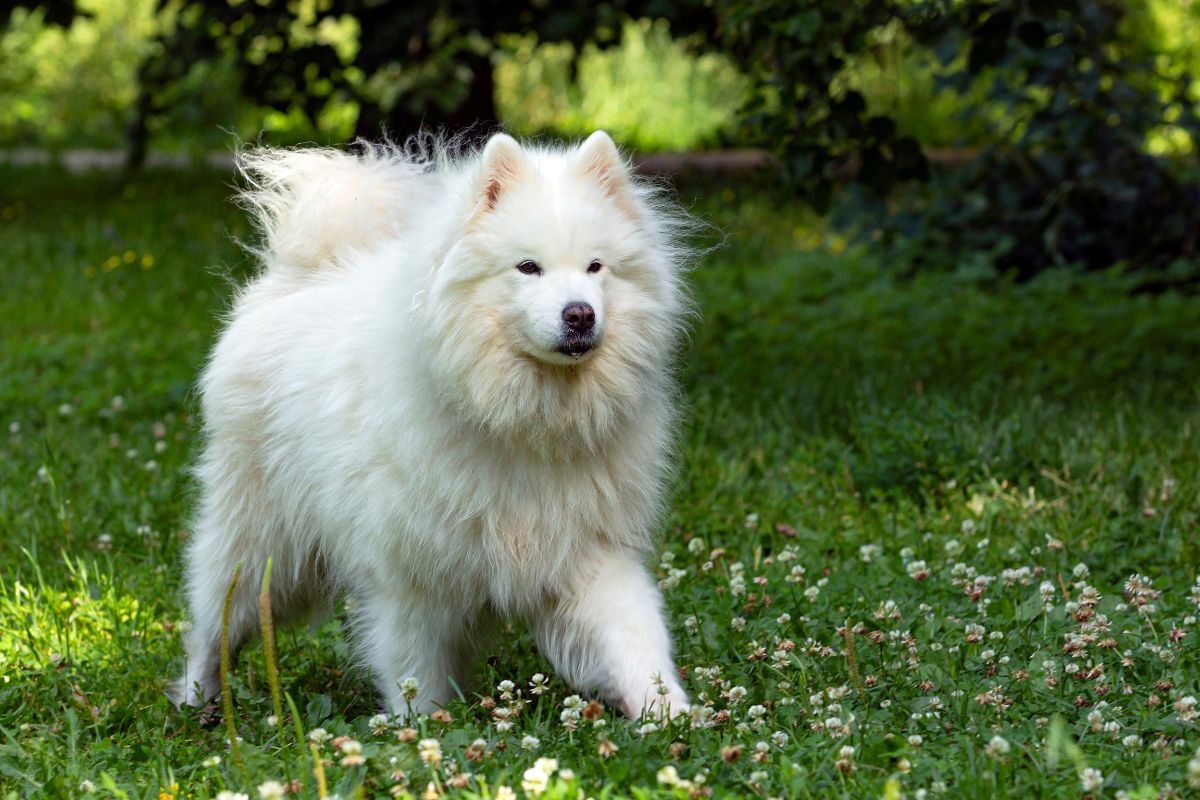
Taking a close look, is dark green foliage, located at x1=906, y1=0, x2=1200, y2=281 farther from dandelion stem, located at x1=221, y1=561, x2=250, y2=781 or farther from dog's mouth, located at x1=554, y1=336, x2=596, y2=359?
dandelion stem, located at x1=221, y1=561, x2=250, y2=781

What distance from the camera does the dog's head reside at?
3.52 meters

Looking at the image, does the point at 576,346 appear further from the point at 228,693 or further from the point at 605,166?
the point at 228,693

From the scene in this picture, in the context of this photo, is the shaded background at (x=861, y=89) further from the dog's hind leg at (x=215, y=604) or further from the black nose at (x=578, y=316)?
the black nose at (x=578, y=316)

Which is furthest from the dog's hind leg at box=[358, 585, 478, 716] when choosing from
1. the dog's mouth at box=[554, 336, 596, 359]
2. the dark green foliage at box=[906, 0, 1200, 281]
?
the dark green foliage at box=[906, 0, 1200, 281]

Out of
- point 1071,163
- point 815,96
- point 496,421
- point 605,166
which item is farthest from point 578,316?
point 1071,163

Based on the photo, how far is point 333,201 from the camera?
4379 millimetres

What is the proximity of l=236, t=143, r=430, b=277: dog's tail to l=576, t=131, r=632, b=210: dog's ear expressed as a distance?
0.89 m

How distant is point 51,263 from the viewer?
10281mm

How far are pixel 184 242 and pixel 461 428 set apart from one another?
769 centimetres

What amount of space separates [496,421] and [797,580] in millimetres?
1283

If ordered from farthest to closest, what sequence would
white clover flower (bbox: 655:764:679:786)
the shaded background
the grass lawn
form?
the shaded background
the grass lawn
white clover flower (bbox: 655:764:679:786)

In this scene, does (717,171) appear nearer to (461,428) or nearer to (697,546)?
(697,546)

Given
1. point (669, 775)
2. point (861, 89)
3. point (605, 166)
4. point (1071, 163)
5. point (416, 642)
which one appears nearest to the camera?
point (669, 775)

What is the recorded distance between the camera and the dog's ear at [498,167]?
357 centimetres
